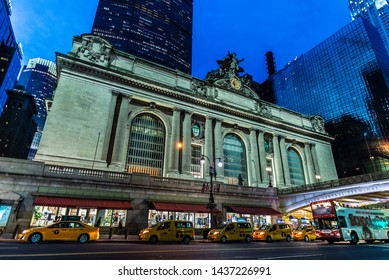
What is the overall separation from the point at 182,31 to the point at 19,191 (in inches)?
4348

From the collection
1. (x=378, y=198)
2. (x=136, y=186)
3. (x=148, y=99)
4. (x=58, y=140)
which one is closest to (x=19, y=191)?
(x=58, y=140)

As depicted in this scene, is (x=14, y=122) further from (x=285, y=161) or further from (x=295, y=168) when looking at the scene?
(x=295, y=168)

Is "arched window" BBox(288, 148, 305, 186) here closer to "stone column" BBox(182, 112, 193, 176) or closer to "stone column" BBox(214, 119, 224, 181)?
"stone column" BBox(214, 119, 224, 181)

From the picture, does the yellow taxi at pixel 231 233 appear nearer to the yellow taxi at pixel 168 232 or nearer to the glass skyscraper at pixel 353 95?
the yellow taxi at pixel 168 232

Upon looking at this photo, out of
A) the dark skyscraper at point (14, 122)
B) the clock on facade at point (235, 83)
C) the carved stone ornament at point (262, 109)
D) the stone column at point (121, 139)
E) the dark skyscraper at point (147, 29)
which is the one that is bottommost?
the stone column at point (121, 139)

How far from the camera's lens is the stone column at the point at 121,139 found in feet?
85.4

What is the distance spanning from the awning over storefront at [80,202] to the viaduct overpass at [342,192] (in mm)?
22242

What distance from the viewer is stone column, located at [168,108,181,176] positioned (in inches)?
1128

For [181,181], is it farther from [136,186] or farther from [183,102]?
[183,102]

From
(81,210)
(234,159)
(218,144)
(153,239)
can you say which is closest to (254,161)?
(234,159)

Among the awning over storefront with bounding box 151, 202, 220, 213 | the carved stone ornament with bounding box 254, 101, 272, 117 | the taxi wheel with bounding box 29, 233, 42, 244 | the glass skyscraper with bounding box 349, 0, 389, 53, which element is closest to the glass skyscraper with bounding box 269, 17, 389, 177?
the carved stone ornament with bounding box 254, 101, 272, 117

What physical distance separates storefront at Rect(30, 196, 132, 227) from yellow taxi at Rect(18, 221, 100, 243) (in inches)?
205

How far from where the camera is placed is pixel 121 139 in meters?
27.4

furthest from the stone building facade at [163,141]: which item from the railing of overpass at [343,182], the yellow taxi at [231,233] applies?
the yellow taxi at [231,233]
